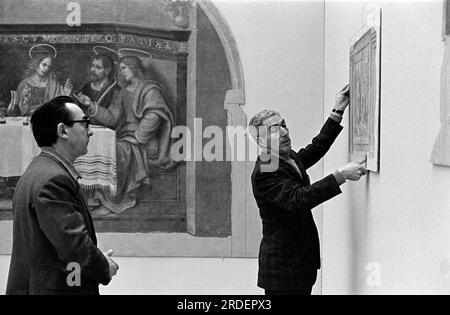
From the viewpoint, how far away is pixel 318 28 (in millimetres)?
7191

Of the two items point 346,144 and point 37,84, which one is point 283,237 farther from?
point 37,84

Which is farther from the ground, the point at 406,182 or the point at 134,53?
the point at 134,53

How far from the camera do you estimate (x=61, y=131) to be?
12.5 ft

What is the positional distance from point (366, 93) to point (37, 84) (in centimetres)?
373

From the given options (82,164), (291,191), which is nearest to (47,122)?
(291,191)

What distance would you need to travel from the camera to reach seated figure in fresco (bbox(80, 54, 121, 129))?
7.27 m

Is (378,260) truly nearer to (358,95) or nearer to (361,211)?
(361,211)

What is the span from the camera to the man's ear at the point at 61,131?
3809mm

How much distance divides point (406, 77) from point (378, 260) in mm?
1106

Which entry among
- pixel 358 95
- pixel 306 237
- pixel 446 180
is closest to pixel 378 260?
pixel 306 237

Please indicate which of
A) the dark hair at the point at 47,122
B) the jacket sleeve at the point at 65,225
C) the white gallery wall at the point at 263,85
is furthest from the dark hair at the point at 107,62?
the jacket sleeve at the point at 65,225

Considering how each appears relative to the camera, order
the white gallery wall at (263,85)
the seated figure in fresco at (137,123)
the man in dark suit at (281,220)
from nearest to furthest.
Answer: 1. the man in dark suit at (281,220)
2. the white gallery wall at (263,85)
3. the seated figure in fresco at (137,123)

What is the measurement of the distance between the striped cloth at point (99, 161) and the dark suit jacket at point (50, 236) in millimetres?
3536

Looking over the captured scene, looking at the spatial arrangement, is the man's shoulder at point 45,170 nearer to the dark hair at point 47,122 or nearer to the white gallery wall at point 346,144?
the dark hair at point 47,122
